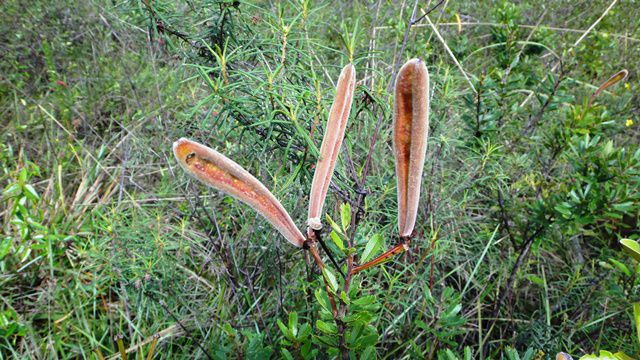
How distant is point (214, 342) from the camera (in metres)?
1.57

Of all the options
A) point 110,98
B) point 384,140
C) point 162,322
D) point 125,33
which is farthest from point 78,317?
point 125,33

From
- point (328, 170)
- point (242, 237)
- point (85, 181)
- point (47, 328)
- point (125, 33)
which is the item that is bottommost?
point (47, 328)

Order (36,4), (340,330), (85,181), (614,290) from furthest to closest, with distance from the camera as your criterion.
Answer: (36,4), (85,181), (614,290), (340,330)

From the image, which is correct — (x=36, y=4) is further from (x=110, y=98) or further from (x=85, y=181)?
(x=85, y=181)

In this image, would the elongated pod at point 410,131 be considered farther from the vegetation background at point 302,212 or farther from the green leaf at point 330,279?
the vegetation background at point 302,212

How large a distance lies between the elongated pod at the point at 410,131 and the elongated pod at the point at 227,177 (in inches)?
6.5

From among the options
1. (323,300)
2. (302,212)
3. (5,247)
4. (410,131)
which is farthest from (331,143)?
(5,247)

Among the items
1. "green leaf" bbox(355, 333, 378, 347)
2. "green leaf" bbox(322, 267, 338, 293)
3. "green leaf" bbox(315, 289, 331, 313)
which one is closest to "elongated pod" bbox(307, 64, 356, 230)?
"green leaf" bbox(322, 267, 338, 293)

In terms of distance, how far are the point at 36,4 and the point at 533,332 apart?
133 inches

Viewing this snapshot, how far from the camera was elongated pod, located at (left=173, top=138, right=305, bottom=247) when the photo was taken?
0.64 meters

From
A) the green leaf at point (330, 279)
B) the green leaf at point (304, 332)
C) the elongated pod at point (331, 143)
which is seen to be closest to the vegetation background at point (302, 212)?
the green leaf at point (304, 332)

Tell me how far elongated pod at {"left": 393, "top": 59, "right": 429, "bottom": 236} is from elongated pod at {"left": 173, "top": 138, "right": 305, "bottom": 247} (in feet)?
0.54

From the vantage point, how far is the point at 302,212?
5.28 ft

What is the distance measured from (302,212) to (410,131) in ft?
3.21
